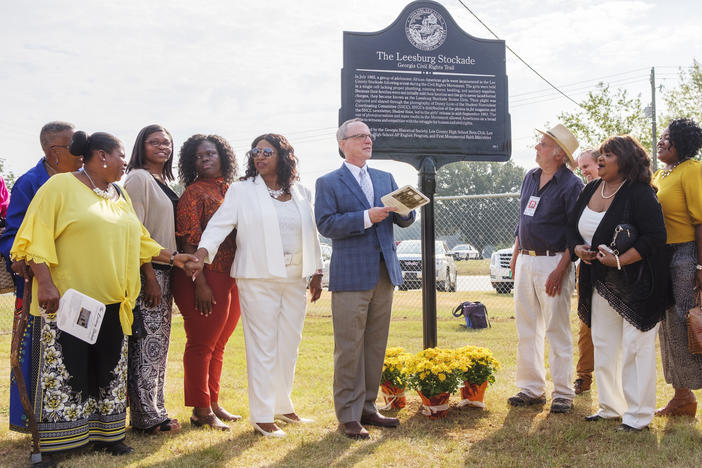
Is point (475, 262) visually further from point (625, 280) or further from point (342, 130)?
point (342, 130)

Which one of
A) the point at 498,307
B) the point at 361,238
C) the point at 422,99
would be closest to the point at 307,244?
the point at 361,238

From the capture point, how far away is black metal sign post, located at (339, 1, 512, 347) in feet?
18.6

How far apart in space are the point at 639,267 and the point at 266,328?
2.78 m

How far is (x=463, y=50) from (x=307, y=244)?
2.49m

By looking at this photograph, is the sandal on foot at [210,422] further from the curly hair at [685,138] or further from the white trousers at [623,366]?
the curly hair at [685,138]

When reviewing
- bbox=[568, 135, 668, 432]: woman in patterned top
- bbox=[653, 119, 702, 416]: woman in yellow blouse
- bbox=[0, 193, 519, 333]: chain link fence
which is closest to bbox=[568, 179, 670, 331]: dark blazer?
bbox=[568, 135, 668, 432]: woman in patterned top

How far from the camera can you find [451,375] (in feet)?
16.4

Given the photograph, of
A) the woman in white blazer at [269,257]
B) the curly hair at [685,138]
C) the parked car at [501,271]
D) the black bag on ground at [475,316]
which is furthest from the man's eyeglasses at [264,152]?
the parked car at [501,271]

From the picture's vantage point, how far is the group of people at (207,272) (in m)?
4.08

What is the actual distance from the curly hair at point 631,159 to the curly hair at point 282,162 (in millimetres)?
2396

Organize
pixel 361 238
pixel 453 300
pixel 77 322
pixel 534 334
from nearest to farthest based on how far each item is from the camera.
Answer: pixel 77 322, pixel 361 238, pixel 534 334, pixel 453 300

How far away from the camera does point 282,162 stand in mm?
4809

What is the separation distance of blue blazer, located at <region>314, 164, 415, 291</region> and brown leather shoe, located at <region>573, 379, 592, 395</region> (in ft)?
7.87

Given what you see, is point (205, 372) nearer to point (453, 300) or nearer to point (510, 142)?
point (510, 142)
